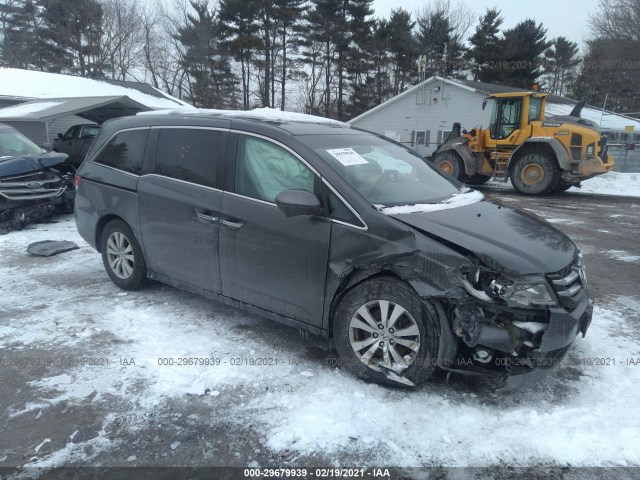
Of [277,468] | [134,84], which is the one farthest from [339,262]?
[134,84]

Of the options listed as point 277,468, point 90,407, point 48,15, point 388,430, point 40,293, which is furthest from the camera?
point 48,15

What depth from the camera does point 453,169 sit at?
49.1ft

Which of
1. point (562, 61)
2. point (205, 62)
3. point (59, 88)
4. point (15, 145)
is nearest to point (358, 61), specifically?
point (205, 62)

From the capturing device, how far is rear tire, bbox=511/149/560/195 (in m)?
13.3

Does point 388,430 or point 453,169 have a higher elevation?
point 453,169

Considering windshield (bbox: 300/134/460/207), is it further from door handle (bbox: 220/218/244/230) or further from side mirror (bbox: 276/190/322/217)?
door handle (bbox: 220/218/244/230)

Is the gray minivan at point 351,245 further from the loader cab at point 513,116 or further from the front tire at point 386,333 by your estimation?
the loader cab at point 513,116

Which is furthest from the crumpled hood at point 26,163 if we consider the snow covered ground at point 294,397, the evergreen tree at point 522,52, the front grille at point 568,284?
the evergreen tree at point 522,52

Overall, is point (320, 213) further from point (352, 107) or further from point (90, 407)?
point (352, 107)

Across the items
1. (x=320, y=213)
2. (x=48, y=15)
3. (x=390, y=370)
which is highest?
(x=48, y=15)

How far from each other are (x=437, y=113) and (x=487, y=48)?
43.6ft

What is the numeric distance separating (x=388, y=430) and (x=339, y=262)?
1.11 meters

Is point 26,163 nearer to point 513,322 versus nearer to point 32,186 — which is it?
point 32,186

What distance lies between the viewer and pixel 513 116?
14.3 metres
